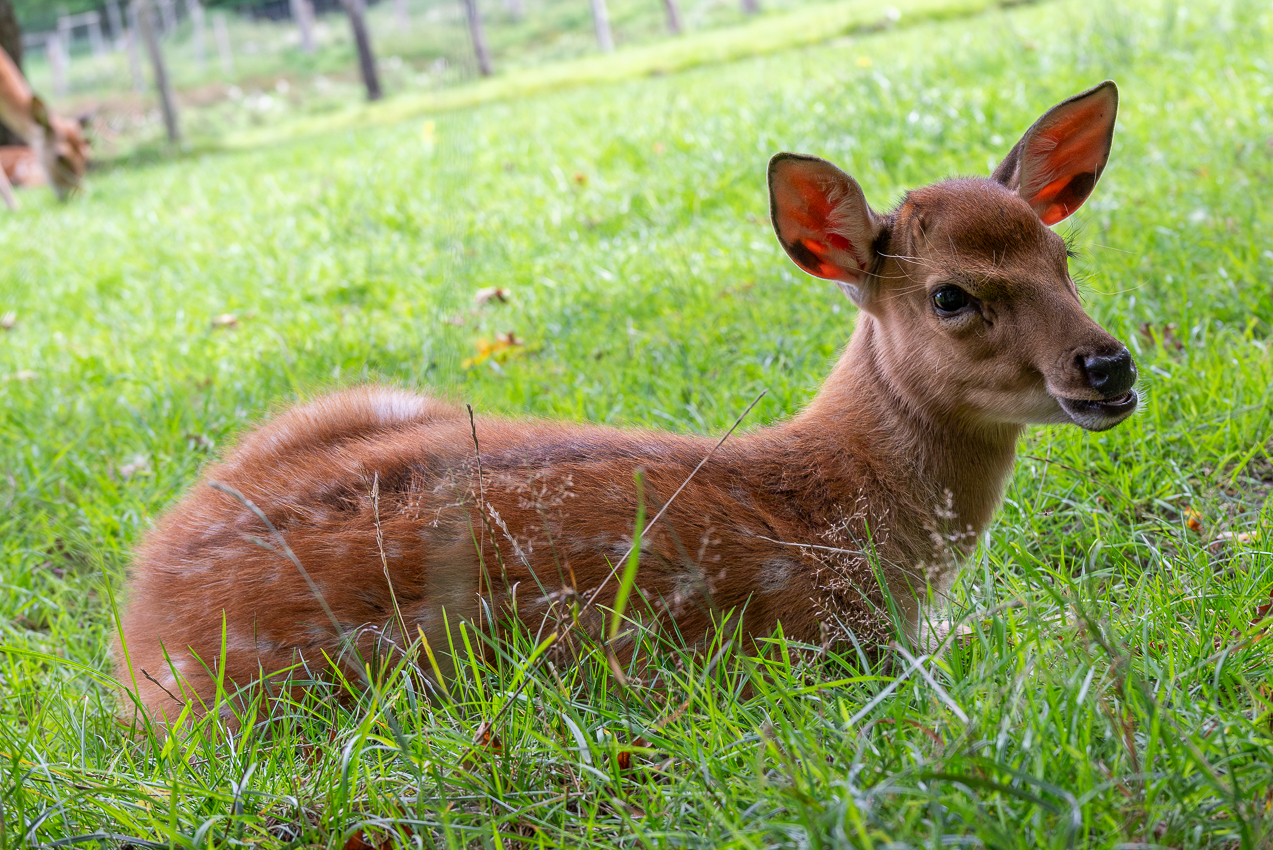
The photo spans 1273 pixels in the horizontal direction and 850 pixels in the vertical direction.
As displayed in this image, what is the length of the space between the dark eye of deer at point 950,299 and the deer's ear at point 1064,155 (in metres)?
0.45

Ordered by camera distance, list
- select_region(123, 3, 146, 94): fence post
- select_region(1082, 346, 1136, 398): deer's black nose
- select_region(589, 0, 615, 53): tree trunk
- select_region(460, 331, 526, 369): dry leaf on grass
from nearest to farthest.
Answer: select_region(1082, 346, 1136, 398): deer's black nose → select_region(460, 331, 526, 369): dry leaf on grass → select_region(123, 3, 146, 94): fence post → select_region(589, 0, 615, 53): tree trunk

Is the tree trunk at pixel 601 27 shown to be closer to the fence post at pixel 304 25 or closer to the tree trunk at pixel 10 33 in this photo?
the tree trunk at pixel 10 33

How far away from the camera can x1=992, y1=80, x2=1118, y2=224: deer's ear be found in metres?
2.68

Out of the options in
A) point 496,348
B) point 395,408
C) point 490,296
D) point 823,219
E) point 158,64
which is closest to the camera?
point 823,219

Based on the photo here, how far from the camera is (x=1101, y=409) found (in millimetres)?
2283

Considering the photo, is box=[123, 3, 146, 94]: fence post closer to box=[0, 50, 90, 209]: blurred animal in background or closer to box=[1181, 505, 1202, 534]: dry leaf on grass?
box=[0, 50, 90, 209]: blurred animal in background

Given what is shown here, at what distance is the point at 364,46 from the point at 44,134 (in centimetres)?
825

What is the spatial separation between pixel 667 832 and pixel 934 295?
144 centimetres

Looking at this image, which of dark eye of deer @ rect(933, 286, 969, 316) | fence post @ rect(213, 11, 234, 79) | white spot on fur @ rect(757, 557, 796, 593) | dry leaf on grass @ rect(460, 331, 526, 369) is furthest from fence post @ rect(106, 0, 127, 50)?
Answer: white spot on fur @ rect(757, 557, 796, 593)

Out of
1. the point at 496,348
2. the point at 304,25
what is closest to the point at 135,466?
the point at 496,348

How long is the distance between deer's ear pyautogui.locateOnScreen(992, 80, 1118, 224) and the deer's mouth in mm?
672

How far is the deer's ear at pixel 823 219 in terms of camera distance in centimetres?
251

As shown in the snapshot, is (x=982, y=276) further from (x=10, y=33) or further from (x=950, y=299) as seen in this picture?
(x=10, y=33)

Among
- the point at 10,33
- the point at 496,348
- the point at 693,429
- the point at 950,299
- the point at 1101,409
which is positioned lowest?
the point at 693,429
